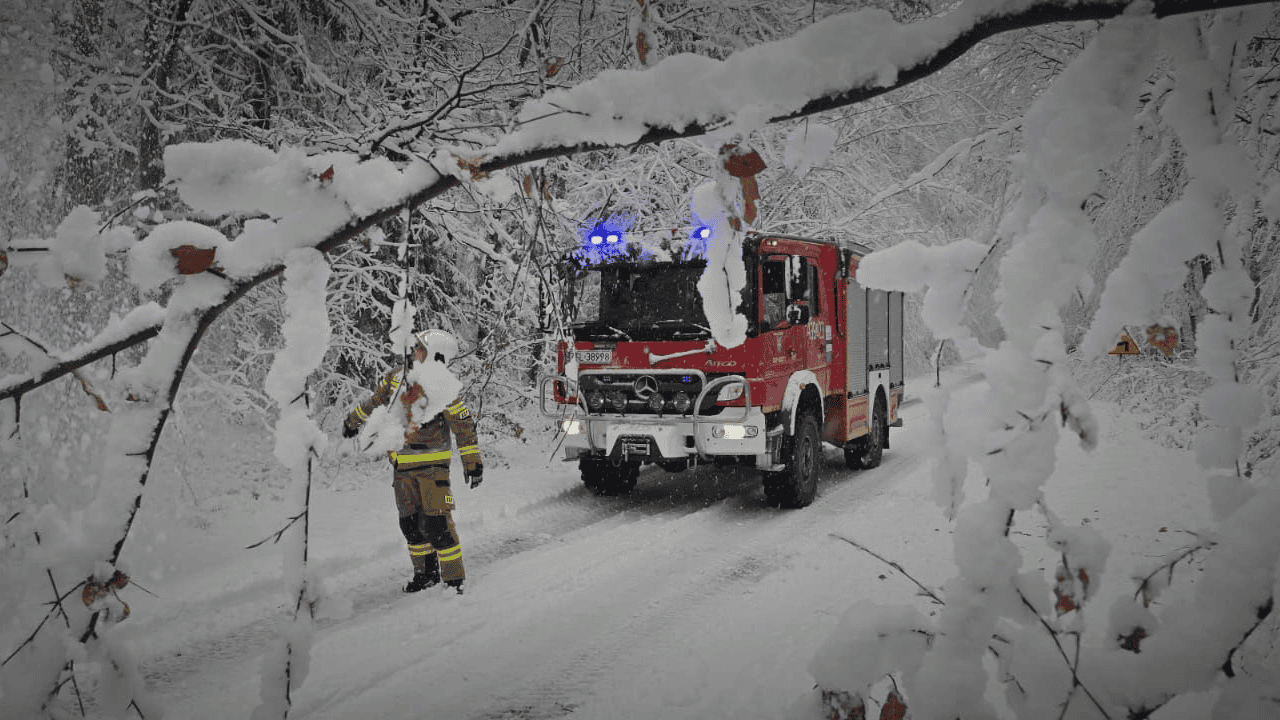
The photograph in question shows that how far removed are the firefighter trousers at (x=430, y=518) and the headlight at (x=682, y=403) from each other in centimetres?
246

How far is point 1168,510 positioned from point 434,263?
8714 millimetres

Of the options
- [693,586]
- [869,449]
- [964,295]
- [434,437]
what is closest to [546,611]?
[693,586]

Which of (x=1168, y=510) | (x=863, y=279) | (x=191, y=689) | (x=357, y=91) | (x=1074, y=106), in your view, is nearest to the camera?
(x=1074, y=106)

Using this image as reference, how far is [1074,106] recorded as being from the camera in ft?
4.10

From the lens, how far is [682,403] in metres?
6.65

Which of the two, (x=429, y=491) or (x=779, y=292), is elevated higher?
(x=779, y=292)

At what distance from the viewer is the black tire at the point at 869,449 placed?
9.18 meters

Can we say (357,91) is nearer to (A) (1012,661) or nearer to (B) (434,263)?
(B) (434,263)

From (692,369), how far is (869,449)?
155 inches

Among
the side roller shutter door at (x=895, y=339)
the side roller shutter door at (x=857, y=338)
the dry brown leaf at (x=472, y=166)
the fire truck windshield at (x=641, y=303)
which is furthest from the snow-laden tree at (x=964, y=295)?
the side roller shutter door at (x=895, y=339)

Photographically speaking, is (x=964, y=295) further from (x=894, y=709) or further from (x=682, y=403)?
(x=682, y=403)

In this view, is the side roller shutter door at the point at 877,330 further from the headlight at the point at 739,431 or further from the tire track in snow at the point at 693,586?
the headlight at the point at 739,431

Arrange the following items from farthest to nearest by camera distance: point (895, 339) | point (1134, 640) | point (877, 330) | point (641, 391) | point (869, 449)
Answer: point (895, 339) → point (877, 330) → point (869, 449) → point (641, 391) → point (1134, 640)

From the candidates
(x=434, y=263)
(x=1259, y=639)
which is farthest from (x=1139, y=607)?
(x=434, y=263)
